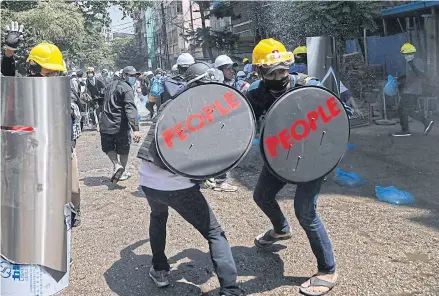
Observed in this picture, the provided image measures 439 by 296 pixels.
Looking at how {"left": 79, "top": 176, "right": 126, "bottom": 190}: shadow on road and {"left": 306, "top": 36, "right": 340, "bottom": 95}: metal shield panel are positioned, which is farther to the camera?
{"left": 79, "top": 176, "right": 126, "bottom": 190}: shadow on road

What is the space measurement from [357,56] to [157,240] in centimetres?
1084

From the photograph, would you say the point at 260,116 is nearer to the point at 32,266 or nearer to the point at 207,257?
the point at 207,257

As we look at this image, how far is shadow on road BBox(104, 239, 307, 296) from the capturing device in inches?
133

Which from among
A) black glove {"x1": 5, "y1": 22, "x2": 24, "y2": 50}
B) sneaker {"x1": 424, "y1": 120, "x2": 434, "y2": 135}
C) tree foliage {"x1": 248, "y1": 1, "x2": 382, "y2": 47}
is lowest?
sneaker {"x1": 424, "y1": 120, "x2": 434, "y2": 135}

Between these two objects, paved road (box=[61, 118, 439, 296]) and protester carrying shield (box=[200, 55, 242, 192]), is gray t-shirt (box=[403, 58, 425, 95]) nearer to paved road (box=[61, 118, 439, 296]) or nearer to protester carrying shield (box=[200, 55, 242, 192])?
paved road (box=[61, 118, 439, 296])

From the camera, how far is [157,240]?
3355 millimetres

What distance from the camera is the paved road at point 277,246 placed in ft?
11.1

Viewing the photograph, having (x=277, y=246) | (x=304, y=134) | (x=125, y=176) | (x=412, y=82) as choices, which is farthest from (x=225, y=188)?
(x=412, y=82)

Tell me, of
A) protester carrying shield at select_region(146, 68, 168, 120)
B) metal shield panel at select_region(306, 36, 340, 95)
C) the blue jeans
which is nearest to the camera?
the blue jeans

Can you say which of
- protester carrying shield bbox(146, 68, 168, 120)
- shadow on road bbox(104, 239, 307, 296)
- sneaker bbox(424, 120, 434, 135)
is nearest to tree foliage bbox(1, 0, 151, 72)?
protester carrying shield bbox(146, 68, 168, 120)

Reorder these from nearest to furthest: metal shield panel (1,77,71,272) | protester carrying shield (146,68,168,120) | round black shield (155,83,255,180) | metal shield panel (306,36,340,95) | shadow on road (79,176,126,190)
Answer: metal shield panel (1,77,71,272), round black shield (155,83,255,180), protester carrying shield (146,68,168,120), metal shield panel (306,36,340,95), shadow on road (79,176,126,190)

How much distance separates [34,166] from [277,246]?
7.11ft

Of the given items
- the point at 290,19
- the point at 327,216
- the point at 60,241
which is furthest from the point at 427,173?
the point at 290,19

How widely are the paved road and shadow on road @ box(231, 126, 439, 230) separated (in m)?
0.02
